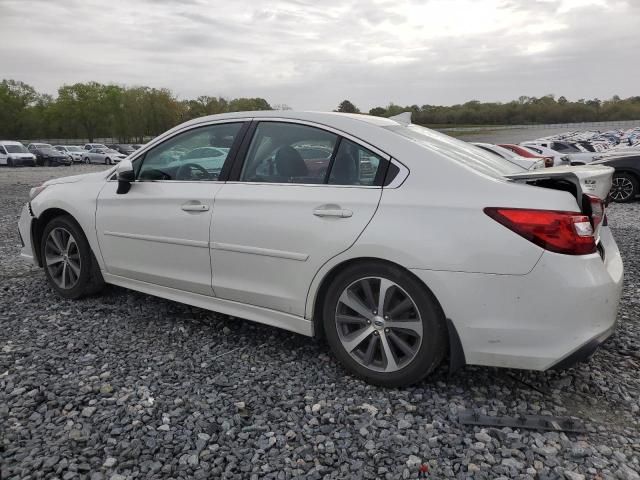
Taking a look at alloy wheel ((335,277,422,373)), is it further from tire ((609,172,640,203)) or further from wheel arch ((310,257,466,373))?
tire ((609,172,640,203))

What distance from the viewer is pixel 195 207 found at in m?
3.58

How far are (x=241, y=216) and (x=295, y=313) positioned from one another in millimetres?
695

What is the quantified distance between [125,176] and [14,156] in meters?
34.6

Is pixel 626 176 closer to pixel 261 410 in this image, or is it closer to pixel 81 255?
pixel 81 255

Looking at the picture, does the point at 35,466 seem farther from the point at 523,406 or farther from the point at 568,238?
the point at 568,238

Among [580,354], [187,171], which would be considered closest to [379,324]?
[580,354]

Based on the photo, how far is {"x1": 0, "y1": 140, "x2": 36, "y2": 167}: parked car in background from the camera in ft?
109

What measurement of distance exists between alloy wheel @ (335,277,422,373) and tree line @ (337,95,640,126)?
9773 centimetres

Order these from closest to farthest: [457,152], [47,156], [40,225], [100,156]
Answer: [457,152] → [40,225] → [47,156] → [100,156]

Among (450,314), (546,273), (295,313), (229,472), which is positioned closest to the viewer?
(229,472)

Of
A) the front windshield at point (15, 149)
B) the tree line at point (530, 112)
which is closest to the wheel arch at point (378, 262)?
the front windshield at point (15, 149)

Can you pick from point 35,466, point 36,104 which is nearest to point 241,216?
point 35,466

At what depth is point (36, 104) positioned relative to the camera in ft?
279

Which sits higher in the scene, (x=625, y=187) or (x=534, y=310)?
(x=534, y=310)
